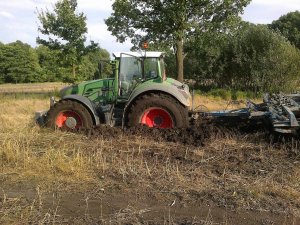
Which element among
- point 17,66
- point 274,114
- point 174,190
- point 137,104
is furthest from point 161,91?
point 17,66

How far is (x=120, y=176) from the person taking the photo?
20.0 ft

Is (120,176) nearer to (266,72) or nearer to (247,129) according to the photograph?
(247,129)

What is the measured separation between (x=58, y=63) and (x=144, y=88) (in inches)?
485

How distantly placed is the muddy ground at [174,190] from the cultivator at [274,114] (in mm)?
356

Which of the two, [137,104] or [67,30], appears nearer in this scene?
[137,104]

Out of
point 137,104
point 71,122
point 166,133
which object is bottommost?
point 166,133

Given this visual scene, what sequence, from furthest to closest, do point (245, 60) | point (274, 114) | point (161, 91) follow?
point (245, 60), point (161, 91), point (274, 114)

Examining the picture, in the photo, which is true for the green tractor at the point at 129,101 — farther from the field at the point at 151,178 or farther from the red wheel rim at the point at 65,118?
the field at the point at 151,178

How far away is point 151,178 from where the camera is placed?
596 centimetres

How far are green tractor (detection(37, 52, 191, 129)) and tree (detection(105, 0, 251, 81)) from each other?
31.9ft

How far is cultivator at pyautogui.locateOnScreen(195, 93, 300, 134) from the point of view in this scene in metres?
7.80

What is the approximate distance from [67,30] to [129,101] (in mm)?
11572

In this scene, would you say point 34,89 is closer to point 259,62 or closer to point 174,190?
point 259,62

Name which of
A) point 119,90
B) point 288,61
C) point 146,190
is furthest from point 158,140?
point 288,61
